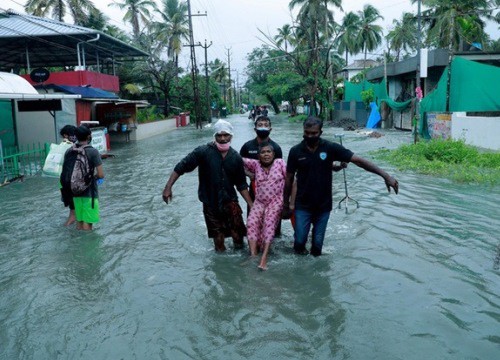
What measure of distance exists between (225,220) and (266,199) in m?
0.60

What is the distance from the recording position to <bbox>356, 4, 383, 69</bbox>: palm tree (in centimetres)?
5053

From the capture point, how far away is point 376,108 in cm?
2942

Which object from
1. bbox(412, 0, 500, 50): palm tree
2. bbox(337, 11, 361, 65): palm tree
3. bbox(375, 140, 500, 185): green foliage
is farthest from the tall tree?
bbox(375, 140, 500, 185): green foliage

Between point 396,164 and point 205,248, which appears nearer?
point 205,248

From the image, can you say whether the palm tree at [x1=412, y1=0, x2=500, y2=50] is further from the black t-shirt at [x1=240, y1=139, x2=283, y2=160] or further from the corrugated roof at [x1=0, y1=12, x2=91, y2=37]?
the black t-shirt at [x1=240, y1=139, x2=283, y2=160]

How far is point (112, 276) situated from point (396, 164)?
9.59m

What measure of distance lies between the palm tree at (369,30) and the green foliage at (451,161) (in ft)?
129

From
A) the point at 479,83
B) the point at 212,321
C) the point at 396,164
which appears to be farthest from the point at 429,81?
the point at 212,321

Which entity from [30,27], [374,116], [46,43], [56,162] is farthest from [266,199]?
[374,116]

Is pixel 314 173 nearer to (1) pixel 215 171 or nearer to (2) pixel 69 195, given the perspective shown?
(1) pixel 215 171

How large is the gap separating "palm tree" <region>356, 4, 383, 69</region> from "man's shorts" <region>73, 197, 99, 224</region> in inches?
1861

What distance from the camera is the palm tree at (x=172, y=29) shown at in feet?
141

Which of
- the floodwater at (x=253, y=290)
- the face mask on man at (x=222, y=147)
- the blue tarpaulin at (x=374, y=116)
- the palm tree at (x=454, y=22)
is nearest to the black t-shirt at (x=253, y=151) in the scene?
the face mask on man at (x=222, y=147)

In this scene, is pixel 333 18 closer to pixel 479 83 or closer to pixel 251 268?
pixel 479 83
